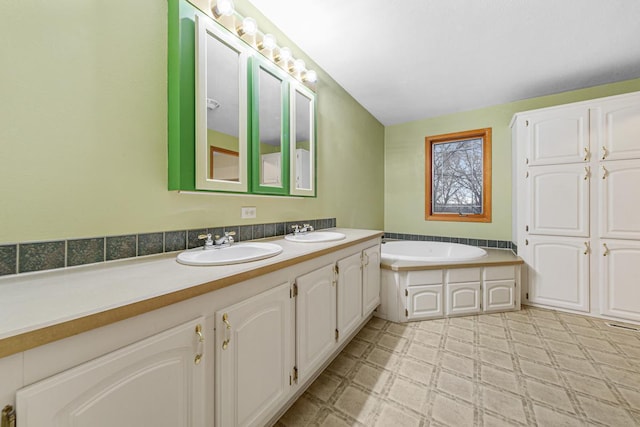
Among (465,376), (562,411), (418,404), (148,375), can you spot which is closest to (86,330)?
(148,375)

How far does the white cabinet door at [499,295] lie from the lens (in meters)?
2.55

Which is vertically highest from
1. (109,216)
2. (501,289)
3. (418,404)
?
(109,216)

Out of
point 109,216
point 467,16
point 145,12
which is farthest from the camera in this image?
point 467,16

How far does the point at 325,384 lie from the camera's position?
157 centimetres

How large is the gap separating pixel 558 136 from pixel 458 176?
114cm

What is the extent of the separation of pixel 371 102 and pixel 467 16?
1441 millimetres

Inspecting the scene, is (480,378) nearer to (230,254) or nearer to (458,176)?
(230,254)

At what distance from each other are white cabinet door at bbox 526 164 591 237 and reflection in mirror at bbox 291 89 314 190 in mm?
2415

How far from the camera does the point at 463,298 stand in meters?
2.50

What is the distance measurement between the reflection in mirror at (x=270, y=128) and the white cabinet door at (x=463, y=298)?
201 centimetres

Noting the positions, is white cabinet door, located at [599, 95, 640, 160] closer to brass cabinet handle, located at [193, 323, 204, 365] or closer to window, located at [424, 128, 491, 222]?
window, located at [424, 128, 491, 222]

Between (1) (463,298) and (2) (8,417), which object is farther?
(1) (463,298)

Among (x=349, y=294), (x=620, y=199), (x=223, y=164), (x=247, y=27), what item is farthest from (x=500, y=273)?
(x=247, y=27)

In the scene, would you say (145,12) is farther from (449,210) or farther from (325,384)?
(449,210)
